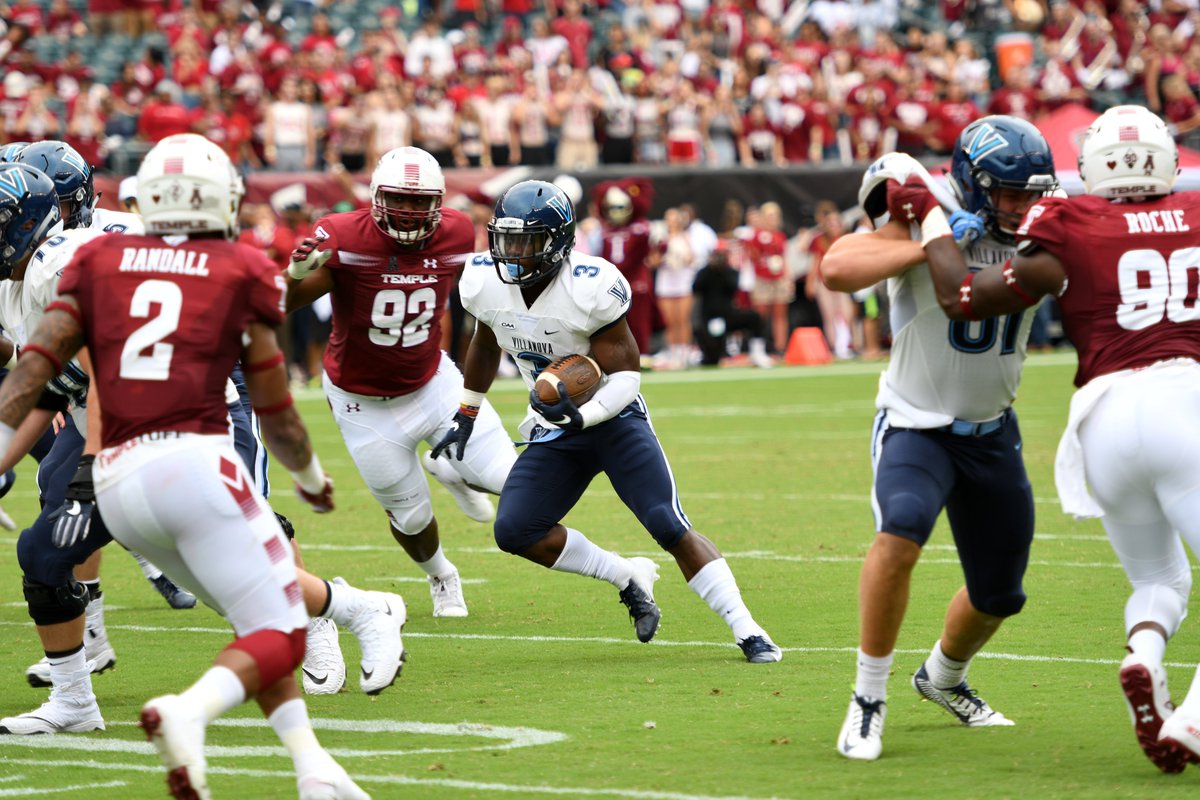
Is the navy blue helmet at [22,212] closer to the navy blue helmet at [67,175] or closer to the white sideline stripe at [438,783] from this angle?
the navy blue helmet at [67,175]

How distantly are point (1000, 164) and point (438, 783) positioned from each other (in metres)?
2.26

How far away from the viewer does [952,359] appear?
16.2ft

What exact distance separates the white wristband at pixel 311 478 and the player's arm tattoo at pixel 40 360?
63 centimetres

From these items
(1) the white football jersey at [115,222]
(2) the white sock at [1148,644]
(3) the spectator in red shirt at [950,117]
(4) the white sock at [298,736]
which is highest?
(1) the white football jersey at [115,222]

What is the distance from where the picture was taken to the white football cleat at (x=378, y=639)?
5.47 metres

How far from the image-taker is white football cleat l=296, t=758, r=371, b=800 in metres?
4.13

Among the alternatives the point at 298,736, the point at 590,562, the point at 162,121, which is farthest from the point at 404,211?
the point at 162,121

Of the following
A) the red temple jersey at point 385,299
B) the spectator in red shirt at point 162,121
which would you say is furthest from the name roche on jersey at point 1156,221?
the spectator in red shirt at point 162,121

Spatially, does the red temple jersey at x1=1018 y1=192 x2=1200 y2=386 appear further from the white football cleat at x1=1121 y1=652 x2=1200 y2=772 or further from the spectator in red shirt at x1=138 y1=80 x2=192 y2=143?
the spectator in red shirt at x1=138 y1=80 x2=192 y2=143

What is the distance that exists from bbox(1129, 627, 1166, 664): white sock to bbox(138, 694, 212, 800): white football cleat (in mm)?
2367

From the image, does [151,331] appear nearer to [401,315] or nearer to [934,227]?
[934,227]

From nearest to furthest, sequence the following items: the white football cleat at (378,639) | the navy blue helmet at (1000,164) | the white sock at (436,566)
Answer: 1. the navy blue helmet at (1000,164)
2. the white football cleat at (378,639)
3. the white sock at (436,566)

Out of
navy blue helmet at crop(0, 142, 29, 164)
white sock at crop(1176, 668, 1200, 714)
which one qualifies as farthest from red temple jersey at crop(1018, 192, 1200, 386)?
navy blue helmet at crop(0, 142, 29, 164)

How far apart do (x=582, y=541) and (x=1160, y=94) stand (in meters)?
18.5
